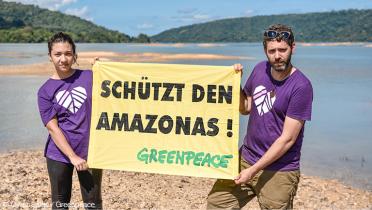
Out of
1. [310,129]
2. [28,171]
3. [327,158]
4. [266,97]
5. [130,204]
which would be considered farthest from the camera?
[310,129]

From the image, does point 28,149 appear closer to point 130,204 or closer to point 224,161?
point 130,204

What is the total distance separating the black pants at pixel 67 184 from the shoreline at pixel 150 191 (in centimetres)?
211

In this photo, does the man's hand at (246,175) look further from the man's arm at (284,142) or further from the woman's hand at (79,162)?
the woman's hand at (79,162)

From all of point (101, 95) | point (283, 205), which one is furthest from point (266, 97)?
point (101, 95)

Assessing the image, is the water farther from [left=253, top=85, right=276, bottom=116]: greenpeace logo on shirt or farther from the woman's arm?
the woman's arm

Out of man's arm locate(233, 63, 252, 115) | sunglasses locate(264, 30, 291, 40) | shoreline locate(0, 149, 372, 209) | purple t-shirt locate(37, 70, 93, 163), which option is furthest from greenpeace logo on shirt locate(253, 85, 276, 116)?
shoreline locate(0, 149, 372, 209)

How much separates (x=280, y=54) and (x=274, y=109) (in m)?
0.49

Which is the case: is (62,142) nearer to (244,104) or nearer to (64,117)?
(64,117)

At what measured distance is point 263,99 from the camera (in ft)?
14.0

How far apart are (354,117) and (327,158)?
598 cm

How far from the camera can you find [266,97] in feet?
13.9

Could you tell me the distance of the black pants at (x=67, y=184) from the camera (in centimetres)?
464

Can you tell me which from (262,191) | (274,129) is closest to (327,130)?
(262,191)


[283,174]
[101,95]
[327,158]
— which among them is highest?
[101,95]
